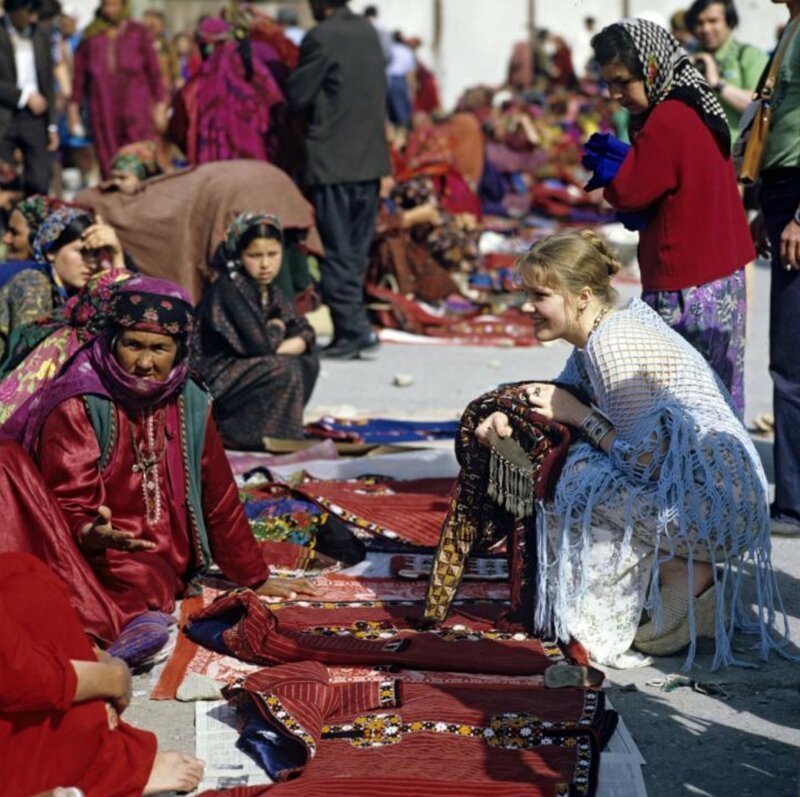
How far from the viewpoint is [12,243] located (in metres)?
6.66

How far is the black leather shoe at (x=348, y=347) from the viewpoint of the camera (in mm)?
8992

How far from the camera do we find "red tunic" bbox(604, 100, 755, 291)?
5.17 meters

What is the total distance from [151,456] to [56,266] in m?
1.52

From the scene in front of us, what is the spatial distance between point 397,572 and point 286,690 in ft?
4.24

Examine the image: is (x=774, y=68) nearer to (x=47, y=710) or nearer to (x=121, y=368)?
(x=121, y=368)

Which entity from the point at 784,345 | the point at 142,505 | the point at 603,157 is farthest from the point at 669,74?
the point at 142,505

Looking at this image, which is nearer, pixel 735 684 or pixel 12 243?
pixel 735 684

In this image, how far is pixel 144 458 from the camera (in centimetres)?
479

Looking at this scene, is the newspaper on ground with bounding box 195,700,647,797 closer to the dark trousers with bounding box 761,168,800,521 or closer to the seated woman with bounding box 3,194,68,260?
the dark trousers with bounding box 761,168,800,521

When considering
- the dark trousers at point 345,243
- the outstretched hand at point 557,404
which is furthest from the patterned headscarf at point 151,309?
the dark trousers at point 345,243

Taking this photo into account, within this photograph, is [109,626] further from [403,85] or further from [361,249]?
[403,85]

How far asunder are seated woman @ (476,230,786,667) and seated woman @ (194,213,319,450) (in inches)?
93.0

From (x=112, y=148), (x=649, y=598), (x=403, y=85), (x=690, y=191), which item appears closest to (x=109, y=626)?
(x=649, y=598)

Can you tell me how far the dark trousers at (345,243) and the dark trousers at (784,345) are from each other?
3.67 meters
